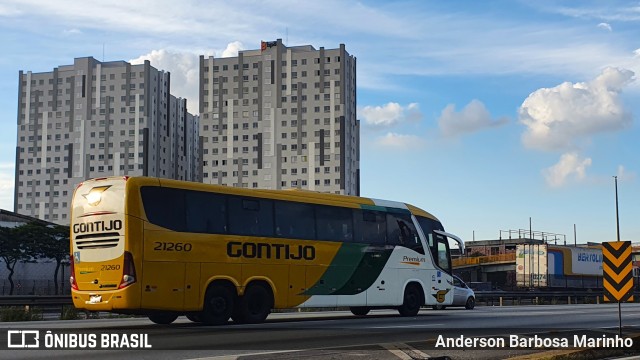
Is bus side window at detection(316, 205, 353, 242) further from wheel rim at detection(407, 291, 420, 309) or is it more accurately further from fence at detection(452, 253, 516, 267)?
fence at detection(452, 253, 516, 267)

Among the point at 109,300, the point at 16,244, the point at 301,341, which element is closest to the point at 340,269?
the point at 109,300

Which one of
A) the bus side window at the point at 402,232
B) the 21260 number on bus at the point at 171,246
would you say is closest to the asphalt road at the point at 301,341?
the 21260 number on bus at the point at 171,246

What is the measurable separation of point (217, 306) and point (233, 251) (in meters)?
1.44

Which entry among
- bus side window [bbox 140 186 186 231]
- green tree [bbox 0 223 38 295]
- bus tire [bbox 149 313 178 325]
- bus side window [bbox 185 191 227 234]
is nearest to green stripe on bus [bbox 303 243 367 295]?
bus side window [bbox 185 191 227 234]

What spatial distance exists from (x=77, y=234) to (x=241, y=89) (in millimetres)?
156068

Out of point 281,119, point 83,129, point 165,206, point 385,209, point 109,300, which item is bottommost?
point 109,300

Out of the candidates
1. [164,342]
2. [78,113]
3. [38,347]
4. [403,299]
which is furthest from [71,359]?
A: [78,113]

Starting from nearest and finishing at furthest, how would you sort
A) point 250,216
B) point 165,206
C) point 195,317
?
point 165,206
point 195,317
point 250,216

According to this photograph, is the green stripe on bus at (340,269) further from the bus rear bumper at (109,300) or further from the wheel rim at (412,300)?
the bus rear bumper at (109,300)

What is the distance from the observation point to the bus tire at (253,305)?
66.4 feet

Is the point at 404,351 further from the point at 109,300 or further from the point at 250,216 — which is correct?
the point at 250,216

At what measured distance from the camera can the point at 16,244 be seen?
6725cm

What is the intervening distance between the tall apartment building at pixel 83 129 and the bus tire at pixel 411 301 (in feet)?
496

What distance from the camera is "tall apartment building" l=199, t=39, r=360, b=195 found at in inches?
6486
